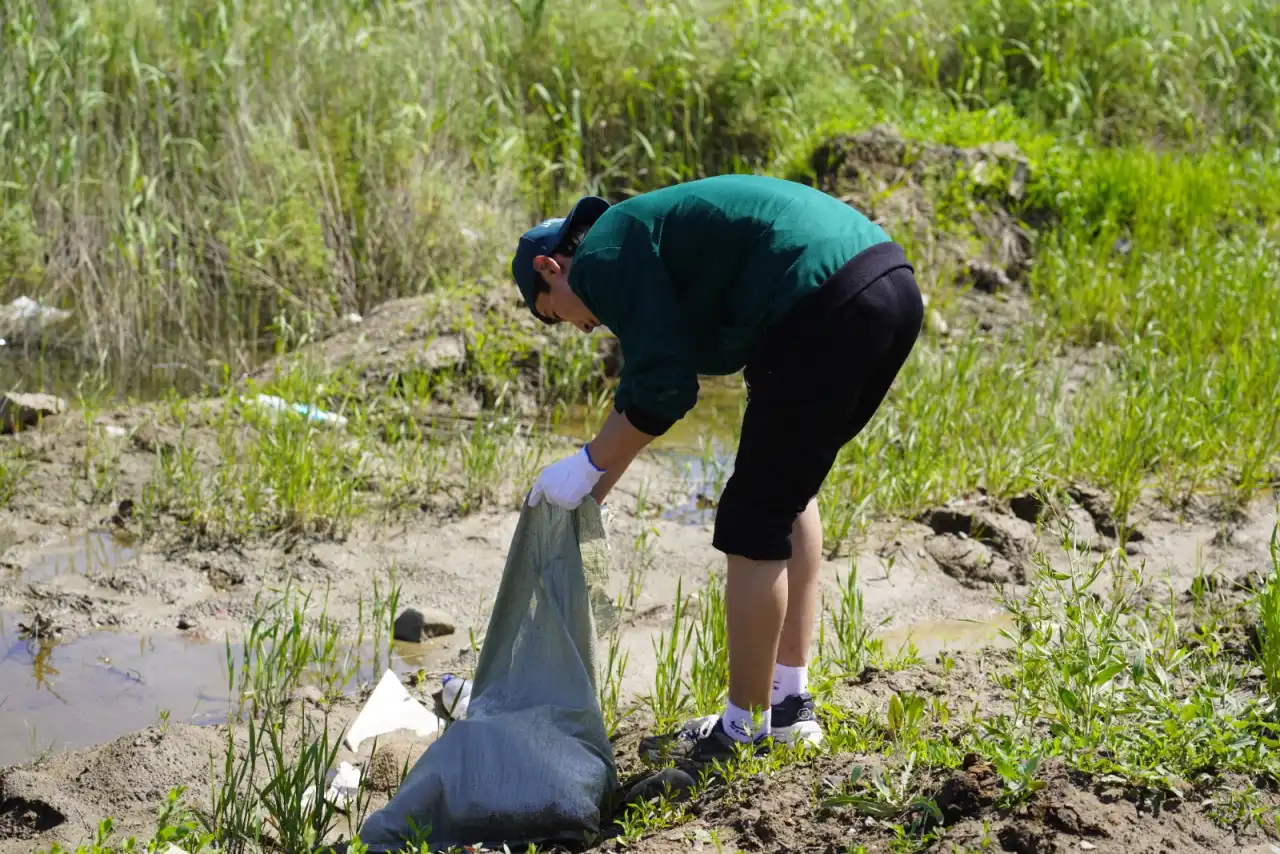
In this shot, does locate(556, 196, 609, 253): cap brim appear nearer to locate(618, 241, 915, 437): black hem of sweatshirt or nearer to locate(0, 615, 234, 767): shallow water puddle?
locate(618, 241, 915, 437): black hem of sweatshirt

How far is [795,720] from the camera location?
337cm

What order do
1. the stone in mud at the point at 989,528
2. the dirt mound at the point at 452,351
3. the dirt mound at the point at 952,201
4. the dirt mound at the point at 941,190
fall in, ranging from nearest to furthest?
the stone in mud at the point at 989,528 < the dirt mound at the point at 452,351 < the dirt mound at the point at 952,201 < the dirt mound at the point at 941,190

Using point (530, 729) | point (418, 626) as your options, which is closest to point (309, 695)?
point (418, 626)

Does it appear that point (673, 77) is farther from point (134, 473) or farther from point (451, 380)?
point (134, 473)

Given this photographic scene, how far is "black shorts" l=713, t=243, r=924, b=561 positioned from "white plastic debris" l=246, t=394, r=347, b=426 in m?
2.59

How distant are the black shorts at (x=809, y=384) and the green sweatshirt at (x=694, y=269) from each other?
6 cm

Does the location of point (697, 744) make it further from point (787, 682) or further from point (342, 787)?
point (342, 787)

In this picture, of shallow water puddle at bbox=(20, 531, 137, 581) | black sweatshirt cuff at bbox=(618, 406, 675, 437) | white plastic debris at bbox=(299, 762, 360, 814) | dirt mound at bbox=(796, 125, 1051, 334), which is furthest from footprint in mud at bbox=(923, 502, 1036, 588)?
shallow water puddle at bbox=(20, 531, 137, 581)

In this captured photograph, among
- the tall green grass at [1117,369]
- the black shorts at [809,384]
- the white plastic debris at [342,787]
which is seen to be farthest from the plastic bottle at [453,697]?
the tall green grass at [1117,369]

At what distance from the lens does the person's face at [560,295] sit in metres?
3.16

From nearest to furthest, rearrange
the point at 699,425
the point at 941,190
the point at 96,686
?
the point at 96,686, the point at 699,425, the point at 941,190

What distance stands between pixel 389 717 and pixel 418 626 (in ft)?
2.00

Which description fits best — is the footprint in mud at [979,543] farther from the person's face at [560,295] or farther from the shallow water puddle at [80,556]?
the shallow water puddle at [80,556]

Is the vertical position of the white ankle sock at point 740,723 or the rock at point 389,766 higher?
the white ankle sock at point 740,723
